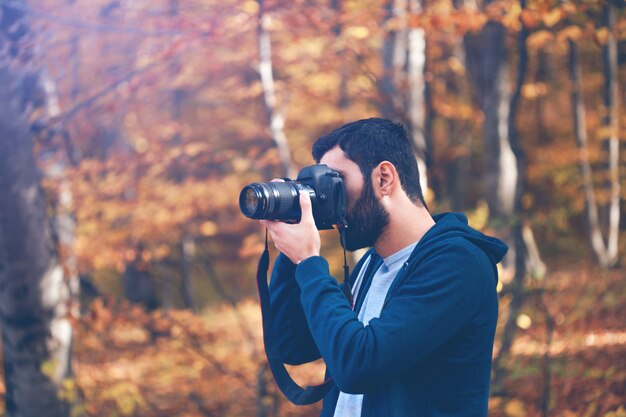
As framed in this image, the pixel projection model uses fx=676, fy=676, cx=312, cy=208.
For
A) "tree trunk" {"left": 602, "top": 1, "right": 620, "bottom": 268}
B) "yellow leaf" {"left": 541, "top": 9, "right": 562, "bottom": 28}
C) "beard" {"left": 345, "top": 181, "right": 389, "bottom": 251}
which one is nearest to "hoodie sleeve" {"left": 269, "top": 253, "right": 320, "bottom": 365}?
"beard" {"left": 345, "top": 181, "right": 389, "bottom": 251}

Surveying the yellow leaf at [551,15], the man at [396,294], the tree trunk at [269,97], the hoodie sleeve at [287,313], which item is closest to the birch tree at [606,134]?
the tree trunk at [269,97]

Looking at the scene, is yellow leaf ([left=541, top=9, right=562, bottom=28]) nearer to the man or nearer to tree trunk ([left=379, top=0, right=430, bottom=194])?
tree trunk ([left=379, top=0, right=430, bottom=194])

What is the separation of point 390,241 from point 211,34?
381cm

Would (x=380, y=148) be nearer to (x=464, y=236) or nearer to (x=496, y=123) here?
(x=464, y=236)

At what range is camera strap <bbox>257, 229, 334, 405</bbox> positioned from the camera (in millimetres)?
2154

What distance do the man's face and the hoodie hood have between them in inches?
6.2

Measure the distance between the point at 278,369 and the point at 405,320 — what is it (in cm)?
74

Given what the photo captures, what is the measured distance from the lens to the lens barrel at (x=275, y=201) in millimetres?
1991

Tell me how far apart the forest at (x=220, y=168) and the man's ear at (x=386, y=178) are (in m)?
2.37

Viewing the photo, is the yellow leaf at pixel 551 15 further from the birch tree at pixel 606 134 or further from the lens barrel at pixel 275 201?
the birch tree at pixel 606 134

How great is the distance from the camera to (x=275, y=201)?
199 cm

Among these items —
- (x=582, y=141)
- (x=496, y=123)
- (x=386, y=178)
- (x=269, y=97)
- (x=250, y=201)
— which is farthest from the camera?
(x=582, y=141)

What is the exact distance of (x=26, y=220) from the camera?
158 inches

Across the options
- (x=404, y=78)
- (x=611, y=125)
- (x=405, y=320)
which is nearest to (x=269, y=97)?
(x=404, y=78)
